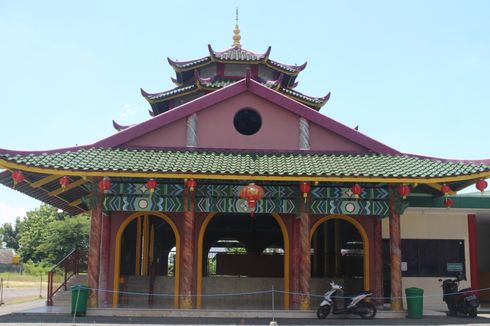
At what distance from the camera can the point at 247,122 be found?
17.4m

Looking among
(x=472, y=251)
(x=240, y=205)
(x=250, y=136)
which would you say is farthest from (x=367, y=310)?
(x=472, y=251)

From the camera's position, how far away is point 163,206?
1509cm

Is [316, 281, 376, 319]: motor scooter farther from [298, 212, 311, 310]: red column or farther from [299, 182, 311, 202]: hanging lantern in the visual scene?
[299, 182, 311, 202]: hanging lantern

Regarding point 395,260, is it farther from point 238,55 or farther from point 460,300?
point 238,55

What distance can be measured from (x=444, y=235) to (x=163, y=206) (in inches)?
393

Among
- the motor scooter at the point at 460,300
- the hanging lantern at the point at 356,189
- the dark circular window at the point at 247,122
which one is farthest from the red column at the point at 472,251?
the dark circular window at the point at 247,122

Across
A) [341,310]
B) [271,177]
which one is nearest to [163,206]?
[271,177]

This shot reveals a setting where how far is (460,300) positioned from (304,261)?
16.3 ft

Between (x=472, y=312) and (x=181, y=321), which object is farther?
(x=472, y=312)

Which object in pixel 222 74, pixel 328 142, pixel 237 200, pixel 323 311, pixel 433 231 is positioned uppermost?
pixel 222 74

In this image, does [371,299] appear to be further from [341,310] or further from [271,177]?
[271,177]

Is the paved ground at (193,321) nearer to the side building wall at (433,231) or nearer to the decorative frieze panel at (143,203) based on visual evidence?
the decorative frieze panel at (143,203)

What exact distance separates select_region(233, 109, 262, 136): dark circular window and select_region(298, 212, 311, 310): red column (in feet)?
11.6

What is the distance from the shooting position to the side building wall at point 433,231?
60.4ft
